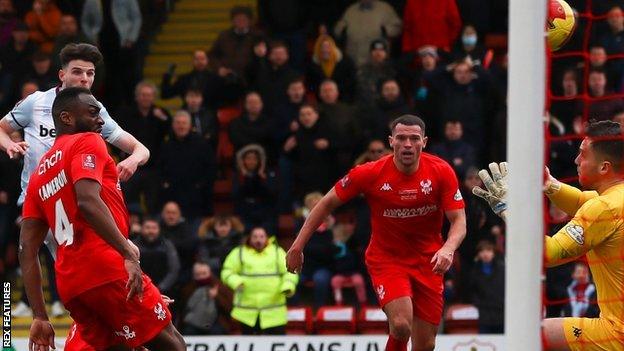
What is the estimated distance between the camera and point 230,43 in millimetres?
19984

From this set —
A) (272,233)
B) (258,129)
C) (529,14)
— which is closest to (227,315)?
(272,233)

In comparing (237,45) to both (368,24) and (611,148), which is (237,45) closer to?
(368,24)

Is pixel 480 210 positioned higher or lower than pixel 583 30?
lower

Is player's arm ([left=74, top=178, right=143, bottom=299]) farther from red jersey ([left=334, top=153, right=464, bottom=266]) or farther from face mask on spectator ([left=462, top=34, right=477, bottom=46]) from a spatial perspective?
face mask on spectator ([left=462, top=34, right=477, bottom=46])

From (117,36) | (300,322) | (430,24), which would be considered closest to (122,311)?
(300,322)

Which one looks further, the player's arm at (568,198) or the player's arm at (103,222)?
the player's arm at (568,198)

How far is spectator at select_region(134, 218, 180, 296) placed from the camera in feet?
57.4

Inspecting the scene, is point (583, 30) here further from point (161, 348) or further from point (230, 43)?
point (161, 348)

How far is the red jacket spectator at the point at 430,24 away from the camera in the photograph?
64.1 ft

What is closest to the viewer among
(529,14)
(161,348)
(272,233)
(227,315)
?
(529,14)

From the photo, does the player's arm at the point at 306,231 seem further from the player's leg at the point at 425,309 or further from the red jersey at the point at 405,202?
the player's leg at the point at 425,309

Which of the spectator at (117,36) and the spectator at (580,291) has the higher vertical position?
the spectator at (117,36)

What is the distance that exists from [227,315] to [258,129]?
2.76m

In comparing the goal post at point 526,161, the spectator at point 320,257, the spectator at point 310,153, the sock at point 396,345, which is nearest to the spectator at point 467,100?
the spectator at point 310,153
